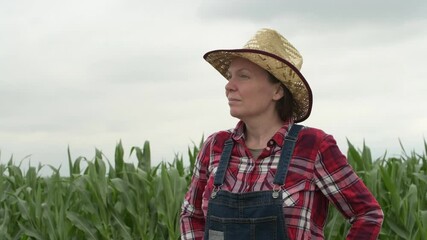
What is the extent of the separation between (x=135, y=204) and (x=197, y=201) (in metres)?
2.01

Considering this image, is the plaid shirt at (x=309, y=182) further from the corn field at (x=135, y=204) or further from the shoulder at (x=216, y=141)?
the corn field at (x=135, y=204)

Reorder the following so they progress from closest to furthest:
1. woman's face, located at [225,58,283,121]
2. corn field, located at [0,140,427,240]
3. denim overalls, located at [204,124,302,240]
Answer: denim overalls, located at [204,124,302,240] → woman's face, located at [225,58,283,121] → corn field, located at [0,140,427,240]

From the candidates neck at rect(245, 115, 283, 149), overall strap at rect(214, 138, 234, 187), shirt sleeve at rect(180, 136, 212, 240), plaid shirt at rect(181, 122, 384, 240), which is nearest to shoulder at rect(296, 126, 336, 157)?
plaid shirt at rect(181, 122, 384, 240)

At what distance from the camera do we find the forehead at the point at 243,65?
8.98ft

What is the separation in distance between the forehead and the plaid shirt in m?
0.23

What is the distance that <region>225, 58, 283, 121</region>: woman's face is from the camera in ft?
8.79

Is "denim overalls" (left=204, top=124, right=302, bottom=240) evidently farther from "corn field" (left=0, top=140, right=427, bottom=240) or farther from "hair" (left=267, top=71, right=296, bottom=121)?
"corn field" (left=0, top=140, right=427, bottom=240)

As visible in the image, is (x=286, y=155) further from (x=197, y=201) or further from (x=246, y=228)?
(x=197, y=201)

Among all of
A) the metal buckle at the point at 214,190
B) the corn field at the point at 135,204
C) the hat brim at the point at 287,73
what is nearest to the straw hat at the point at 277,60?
the hat brim at the point at 287,73

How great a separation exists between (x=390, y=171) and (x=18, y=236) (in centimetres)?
261

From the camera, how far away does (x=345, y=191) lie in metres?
2.69

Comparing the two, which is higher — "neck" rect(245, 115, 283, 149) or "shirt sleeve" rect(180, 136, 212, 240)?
"neck" rect(245, 115, 283, 149)

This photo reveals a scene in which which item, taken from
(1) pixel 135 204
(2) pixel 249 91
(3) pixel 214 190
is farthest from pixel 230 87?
(1) pixel 135 204

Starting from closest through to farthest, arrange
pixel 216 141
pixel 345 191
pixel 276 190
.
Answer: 1. pixel 276 190
2. pixel 345 191
3. pixel 216 141
